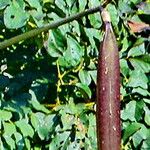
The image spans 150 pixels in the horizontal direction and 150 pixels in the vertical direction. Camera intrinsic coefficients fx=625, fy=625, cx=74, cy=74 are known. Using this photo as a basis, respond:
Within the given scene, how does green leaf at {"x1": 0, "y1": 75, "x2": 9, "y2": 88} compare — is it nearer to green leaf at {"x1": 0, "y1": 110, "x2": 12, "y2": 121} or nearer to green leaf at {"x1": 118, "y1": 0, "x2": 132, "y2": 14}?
green leaf at {"x1": 0, "y1": 110, "x2": 12, "y2": 121}

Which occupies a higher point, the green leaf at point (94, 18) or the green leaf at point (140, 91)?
the green leaf at point (94, 18)

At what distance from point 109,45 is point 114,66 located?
1.5 inches

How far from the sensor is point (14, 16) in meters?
1.75

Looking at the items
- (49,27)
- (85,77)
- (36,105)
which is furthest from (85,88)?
(49,27)

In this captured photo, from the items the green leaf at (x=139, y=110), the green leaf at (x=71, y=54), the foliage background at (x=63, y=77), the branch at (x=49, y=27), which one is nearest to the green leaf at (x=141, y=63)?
the foliage background at (x=63, y=77)

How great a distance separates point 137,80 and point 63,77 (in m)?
0.24

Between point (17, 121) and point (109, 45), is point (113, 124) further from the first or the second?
point (17, 121)

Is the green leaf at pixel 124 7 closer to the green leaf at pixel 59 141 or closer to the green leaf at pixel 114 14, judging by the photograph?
the green leaf at pixel 114 14

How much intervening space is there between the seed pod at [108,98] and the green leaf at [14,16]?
63 centimetres

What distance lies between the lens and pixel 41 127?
1.90 m

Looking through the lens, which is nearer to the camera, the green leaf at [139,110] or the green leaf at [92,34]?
the green leaf at [92,34]

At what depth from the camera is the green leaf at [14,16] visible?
1.74 metres

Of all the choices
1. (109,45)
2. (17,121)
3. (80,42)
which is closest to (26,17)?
(80,42)

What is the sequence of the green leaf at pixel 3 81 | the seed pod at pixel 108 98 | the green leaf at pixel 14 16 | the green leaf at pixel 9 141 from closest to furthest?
the seed pod at pixel 108 98, the green leaf at pixel 14 16, the green leaf at pixel 9 141, the green leaf at pixel 3 81
